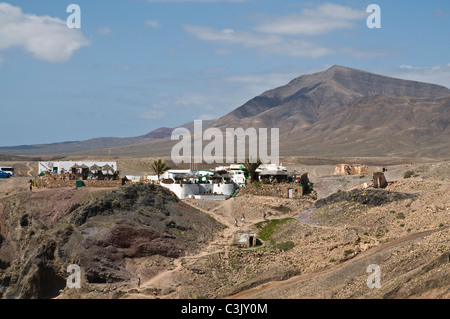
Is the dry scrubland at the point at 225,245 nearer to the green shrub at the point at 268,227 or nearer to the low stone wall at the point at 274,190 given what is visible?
the green shrub at the point at 268,227

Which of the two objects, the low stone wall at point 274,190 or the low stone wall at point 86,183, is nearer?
the low stone wall at point 86,183

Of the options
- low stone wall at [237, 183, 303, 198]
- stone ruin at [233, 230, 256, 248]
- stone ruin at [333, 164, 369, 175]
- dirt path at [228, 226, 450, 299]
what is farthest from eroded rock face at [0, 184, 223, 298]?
stone ruin at [333, 164, 369, 175]

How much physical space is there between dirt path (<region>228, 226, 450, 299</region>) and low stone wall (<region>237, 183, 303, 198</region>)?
1877cm

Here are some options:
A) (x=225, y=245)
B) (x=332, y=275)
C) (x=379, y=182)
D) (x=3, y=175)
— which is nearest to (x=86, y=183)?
(x=225, y=245)

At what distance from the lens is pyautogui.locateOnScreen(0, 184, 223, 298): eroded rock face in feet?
101

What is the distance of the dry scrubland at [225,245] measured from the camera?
27.2m

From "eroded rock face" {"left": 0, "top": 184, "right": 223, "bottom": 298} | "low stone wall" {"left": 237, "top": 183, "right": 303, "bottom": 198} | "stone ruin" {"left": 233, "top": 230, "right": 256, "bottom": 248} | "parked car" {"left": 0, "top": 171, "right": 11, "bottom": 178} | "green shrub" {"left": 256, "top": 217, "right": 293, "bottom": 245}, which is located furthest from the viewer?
"parked car" {"left": 0, "top": 171, "right": 11, "bottom": 178}

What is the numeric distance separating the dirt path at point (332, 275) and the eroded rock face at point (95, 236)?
7.29 meters

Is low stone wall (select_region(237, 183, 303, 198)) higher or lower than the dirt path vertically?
higher

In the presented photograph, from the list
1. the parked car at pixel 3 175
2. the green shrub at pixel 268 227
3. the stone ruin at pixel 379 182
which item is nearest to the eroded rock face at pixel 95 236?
the green shrub at pixel 268 227

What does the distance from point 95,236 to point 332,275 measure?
13.6 meters

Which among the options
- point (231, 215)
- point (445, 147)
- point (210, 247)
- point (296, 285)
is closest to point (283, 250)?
point (210, 247)

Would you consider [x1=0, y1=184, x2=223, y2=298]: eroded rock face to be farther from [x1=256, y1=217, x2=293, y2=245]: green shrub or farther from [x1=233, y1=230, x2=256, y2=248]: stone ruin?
[x1=256, y1=217, x2=293, y2=245]: green shrub
